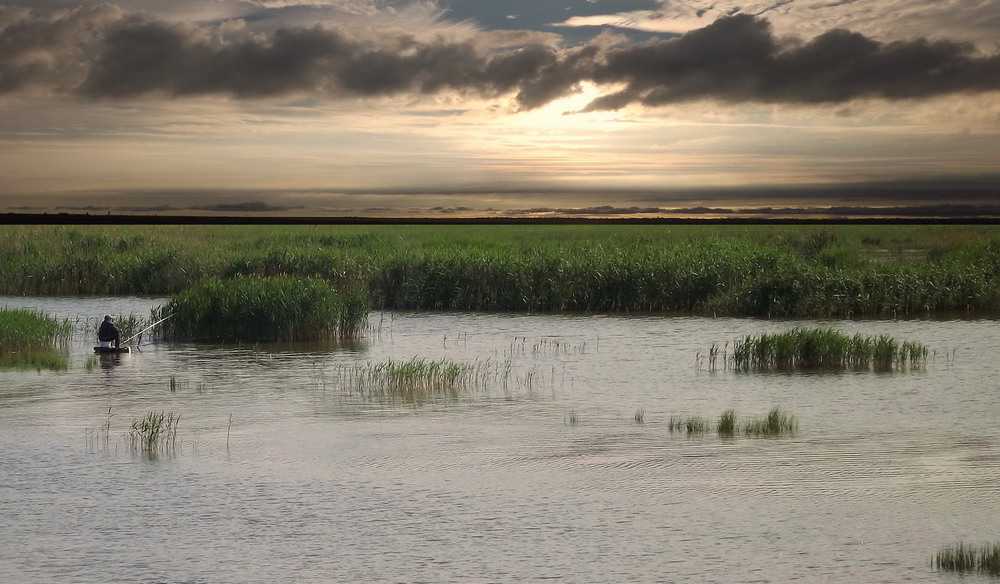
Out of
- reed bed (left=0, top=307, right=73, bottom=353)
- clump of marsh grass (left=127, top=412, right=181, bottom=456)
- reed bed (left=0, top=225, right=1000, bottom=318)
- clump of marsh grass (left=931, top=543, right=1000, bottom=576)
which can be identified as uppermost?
reed bed (left=0, top=225, right=1000, bottom=318)

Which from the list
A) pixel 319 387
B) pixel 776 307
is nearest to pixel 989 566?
pixel 319 387

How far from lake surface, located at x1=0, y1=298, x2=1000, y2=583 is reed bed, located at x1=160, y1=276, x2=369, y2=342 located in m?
4.47

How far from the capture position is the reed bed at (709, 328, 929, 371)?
22250mm

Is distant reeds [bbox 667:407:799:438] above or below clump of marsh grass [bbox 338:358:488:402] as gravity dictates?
below

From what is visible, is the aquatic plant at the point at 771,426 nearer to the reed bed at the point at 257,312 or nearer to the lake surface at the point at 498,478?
the lake surface at the point at 498,478

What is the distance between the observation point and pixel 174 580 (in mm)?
8938

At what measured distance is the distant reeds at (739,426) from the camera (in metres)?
15.3

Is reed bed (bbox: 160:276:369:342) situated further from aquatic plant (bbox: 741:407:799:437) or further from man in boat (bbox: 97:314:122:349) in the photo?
aquatic plant (bbox: 741:407:799:437)

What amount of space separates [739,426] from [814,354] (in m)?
7.38

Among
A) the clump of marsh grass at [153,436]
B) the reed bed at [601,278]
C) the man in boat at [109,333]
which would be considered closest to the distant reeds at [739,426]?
the clump of marsh grass at [153,436]

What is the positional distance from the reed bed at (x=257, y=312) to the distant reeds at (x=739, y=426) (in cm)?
1351

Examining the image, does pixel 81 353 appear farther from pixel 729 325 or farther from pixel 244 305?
pixel 729 325

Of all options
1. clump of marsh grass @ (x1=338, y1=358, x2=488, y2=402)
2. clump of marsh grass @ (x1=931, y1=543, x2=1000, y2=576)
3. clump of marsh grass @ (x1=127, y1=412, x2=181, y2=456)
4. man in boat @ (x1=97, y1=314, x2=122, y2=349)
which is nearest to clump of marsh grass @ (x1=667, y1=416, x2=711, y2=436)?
clump of marsh grass @ (x1=338, y1=358, x2=488, y2=402)

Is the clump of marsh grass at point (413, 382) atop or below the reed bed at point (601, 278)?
below
